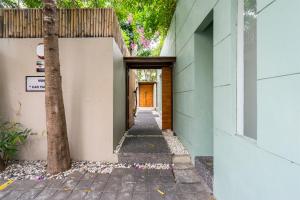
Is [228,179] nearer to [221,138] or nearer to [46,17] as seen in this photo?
[221,138]

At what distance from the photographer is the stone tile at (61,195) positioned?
3199mm

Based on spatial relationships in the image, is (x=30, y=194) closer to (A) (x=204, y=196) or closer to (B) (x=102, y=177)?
(B) (x=102, y=177)

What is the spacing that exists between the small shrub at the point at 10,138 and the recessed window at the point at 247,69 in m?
3.94

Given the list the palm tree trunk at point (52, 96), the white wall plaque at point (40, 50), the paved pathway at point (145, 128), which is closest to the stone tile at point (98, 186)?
the palm tree trunk at point (52, 96)

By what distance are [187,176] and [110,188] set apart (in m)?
1.31

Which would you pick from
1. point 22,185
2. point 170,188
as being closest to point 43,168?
point 22,185

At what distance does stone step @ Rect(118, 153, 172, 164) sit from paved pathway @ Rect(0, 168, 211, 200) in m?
0.59

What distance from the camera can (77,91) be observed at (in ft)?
15.7

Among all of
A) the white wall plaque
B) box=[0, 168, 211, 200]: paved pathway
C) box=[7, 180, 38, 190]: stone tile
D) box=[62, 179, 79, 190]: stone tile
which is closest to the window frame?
box=[0, 168, 211, 200]: paved pathway

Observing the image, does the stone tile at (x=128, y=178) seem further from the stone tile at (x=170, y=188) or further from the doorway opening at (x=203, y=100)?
the doorway opening at (x=203, y=100)

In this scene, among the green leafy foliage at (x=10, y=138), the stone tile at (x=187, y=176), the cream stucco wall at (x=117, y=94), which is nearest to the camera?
the stone tile at (x=187, y=176)

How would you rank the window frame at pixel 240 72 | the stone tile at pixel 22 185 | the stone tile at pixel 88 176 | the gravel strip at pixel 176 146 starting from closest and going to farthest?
the window frame at pixel 240 72, the stone tile at pixel 22 185, the stone tile at pixel 88 176, the gravel strip at pixel 176 146

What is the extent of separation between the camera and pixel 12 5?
6117 mm

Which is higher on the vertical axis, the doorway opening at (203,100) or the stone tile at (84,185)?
the doorway opening at (203,100)
